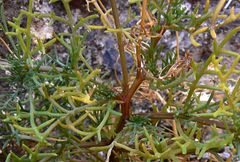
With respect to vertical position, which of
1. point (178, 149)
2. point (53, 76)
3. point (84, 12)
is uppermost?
point (84, 12)

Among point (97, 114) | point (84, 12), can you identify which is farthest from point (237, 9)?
point (97, 114)

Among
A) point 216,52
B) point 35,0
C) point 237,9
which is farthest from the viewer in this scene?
point 237,9

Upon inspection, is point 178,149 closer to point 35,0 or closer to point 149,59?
point 149,59

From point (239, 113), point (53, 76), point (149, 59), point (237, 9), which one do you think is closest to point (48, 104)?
point (53, 76)

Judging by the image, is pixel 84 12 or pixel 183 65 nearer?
pixel 183 65

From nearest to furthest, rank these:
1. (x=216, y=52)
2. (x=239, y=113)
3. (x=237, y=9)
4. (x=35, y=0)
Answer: (x=216, y=52), (x=239, y=113), (x=35, y=0), (x=237, y=9)

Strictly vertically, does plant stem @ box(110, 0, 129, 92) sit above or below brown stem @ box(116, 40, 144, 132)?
above

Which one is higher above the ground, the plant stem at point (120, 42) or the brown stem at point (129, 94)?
the plant stem at point (120, 42)

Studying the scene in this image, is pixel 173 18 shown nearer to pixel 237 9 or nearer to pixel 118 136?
pixel 118 136

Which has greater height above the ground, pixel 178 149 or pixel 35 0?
pixel 35 0
